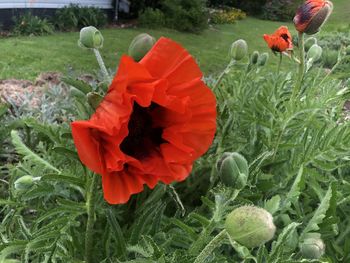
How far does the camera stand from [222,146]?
1.17m

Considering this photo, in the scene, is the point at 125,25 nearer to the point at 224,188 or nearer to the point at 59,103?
the point at 59,103

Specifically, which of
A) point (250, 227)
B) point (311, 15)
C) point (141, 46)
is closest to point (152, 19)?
point (311, 15)

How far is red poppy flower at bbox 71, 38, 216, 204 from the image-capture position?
649mm

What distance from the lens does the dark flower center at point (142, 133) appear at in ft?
2.41

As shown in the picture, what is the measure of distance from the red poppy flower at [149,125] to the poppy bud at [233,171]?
44 millimetres

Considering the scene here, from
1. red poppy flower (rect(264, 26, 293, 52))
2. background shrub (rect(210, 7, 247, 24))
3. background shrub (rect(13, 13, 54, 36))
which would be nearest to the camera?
red poppy flower (rect(264, 26, 293, 52))

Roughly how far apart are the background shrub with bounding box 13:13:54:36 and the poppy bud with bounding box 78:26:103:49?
7535 millimetres

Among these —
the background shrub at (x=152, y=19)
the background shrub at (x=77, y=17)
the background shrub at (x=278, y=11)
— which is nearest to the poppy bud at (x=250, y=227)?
the background shrub at (x=77, y=17)

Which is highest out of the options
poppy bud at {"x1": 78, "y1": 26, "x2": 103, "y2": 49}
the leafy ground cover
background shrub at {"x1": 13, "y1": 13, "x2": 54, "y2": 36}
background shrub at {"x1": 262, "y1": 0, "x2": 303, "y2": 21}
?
poppy bud at {"x1": 78, "y1": 26, "x2": 103, "y2": 49}

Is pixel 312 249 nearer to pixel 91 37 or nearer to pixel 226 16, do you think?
pixel 91 37

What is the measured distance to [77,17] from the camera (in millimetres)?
9328

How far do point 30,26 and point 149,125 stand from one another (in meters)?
7.87

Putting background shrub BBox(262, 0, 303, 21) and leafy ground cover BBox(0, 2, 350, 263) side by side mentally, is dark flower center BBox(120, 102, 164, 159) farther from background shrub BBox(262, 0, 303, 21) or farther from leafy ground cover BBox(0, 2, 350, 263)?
background shrub BBox(262, 0, 303, 21)

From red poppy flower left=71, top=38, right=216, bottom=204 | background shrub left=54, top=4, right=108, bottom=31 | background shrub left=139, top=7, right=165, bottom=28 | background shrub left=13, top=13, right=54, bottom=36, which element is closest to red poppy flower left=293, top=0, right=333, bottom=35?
red poppy flower left=71, top=38, right=216, bottom=204
